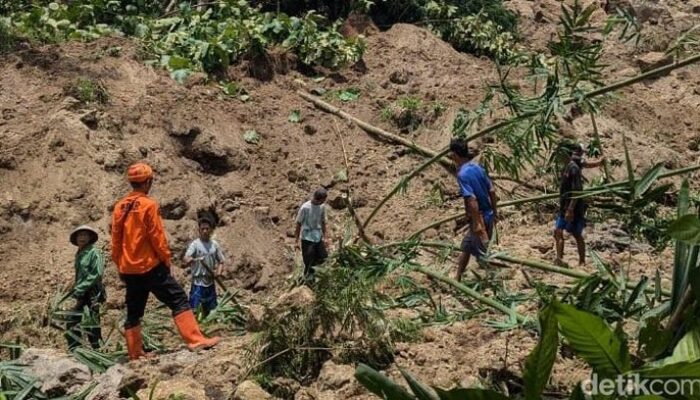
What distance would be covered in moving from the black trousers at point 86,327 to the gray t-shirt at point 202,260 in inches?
43.5

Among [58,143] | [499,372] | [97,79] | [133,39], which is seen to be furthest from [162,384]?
[133,39]

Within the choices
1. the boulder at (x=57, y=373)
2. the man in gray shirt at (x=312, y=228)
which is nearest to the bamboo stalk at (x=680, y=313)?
the boulder at (x=57, y=373)

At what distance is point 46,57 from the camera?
10.5m

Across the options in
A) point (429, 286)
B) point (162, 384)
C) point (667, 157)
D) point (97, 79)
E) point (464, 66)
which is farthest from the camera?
point (464, 66)

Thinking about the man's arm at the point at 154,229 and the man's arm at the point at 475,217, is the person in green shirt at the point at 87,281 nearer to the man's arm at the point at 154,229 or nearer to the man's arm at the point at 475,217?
the man's arm at the point at 154,229

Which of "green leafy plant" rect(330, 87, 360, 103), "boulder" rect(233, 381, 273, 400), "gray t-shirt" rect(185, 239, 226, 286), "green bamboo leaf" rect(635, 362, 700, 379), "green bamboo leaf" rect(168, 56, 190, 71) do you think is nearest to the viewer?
"green bamboo leaf" rect(635, 362, 700, 379)

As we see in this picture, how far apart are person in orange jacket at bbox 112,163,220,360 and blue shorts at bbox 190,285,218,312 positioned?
67.9 inches

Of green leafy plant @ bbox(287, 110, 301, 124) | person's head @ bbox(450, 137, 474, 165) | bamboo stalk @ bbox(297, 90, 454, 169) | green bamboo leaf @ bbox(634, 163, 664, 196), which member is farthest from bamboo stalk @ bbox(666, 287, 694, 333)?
green leafy plant @ bbox(287, 110, 301, 124)

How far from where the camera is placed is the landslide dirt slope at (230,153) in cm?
884

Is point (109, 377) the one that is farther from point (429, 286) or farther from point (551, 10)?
point (551, 10)

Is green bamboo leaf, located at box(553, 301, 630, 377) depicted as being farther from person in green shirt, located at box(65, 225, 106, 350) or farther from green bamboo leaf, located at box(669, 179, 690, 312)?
person in green shirt, located at box(65, 225, 106, 350)

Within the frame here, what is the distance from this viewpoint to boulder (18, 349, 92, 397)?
5.15 metres

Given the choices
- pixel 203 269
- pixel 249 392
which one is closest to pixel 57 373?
pixel 249 392

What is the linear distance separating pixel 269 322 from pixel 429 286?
184 cm
